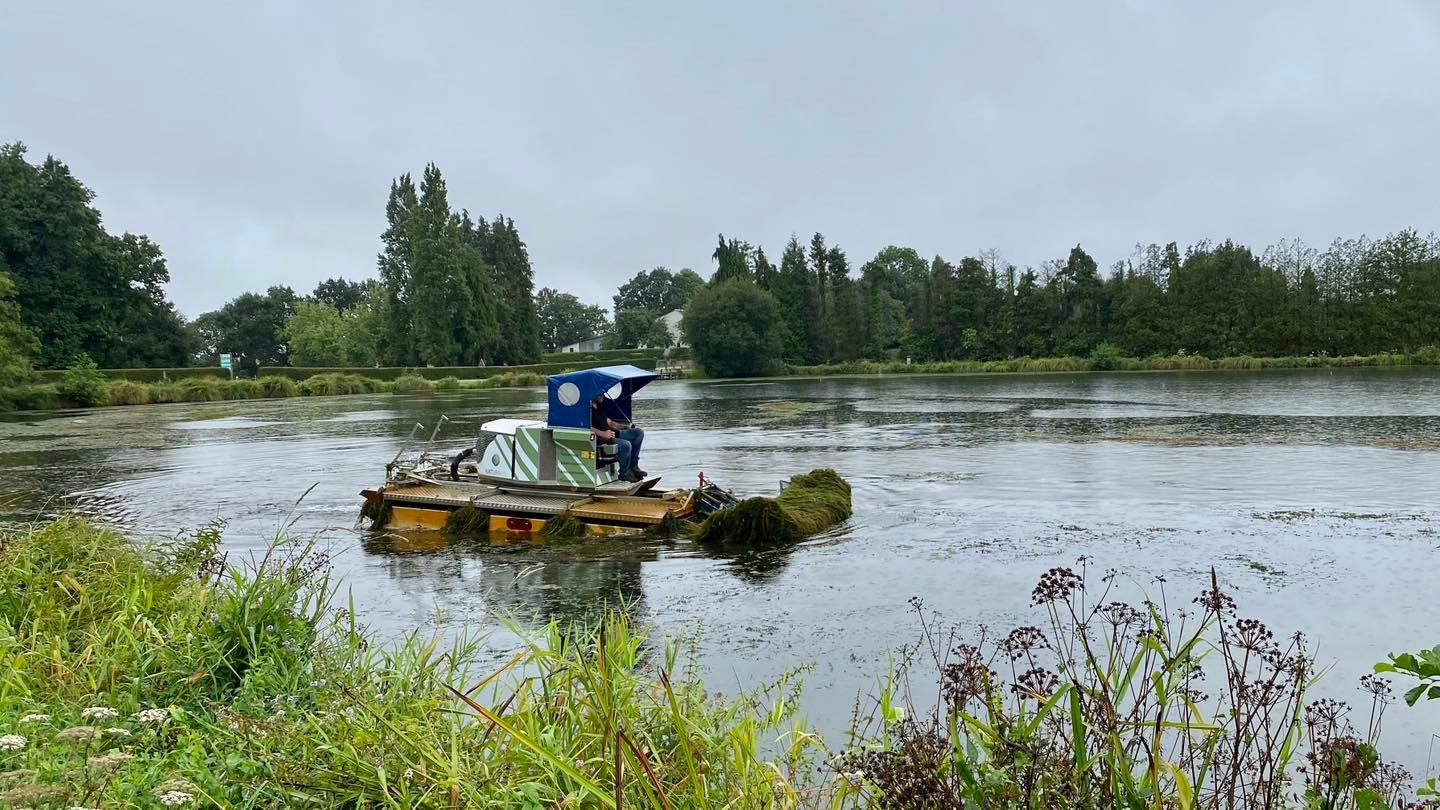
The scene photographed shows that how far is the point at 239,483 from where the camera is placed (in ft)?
71.7

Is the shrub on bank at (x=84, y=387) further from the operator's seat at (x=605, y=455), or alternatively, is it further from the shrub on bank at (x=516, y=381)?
the operator's seat at (x=605, y=455)

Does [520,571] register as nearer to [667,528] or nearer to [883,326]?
[667,528]

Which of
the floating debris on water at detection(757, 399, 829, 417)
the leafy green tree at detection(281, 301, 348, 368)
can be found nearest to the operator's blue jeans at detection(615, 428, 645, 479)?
the floating debris on water at detection(757, 399, 829, 417)

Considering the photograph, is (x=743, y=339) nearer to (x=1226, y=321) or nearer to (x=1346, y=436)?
(x=1226, y=321)

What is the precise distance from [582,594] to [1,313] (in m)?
54.8

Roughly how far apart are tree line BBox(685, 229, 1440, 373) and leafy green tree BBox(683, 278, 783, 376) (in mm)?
135

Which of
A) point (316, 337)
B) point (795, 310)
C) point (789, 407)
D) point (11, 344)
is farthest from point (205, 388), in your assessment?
point (795, 310)

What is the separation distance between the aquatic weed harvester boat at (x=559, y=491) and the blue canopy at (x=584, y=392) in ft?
0.05

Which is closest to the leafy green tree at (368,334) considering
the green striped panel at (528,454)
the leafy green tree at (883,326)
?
the leafy green tree at (883,326)

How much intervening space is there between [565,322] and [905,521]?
127 metres

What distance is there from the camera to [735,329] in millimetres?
86938

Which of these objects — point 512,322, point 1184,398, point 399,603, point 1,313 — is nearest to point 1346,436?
point 1184,398

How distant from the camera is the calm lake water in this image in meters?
9.59

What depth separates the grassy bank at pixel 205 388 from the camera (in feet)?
176
